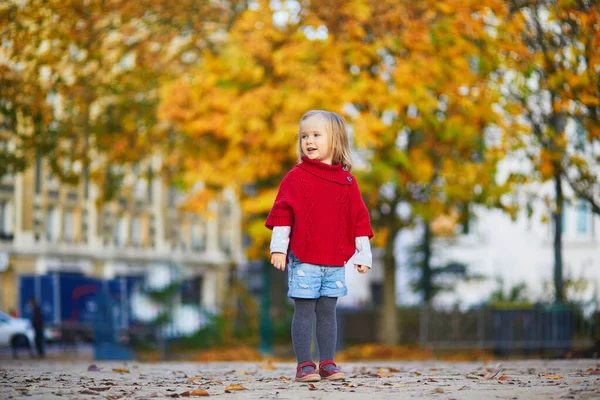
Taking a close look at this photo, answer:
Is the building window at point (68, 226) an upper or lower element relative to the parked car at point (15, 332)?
upper

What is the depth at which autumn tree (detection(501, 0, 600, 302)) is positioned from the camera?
15.2 m

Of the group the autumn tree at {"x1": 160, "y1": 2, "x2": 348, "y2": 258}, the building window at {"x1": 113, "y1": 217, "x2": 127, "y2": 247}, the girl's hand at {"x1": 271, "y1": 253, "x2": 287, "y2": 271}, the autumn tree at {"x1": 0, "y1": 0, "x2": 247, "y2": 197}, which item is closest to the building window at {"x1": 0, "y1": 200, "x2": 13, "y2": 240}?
the building window at {"x1": 113, "y1": 217, "x2": 127, "y2": 247}

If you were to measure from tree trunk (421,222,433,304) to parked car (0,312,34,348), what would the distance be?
12.0 metres

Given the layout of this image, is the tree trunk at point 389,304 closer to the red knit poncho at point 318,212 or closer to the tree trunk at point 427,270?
the tree trunk at point 427,270

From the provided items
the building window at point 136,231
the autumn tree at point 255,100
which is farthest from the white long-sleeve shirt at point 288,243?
the building window at point 136,231

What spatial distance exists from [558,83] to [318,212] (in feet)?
29.2

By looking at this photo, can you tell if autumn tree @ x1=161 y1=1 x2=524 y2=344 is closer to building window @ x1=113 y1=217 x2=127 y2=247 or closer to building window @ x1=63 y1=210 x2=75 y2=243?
building window @ x1=63 y1=210 x2=75 y2=243

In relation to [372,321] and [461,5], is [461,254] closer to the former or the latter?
[372,321]

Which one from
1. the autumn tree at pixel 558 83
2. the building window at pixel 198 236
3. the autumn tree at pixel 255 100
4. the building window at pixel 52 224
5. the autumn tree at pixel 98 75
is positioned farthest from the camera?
the building window at pixel 198 236

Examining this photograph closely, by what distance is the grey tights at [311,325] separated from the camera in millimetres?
8078

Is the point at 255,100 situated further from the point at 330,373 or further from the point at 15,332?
the point at 15,332

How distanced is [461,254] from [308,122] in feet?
130

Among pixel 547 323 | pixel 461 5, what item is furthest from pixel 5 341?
pixel 461 5

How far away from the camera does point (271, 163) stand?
21406 millimetres
